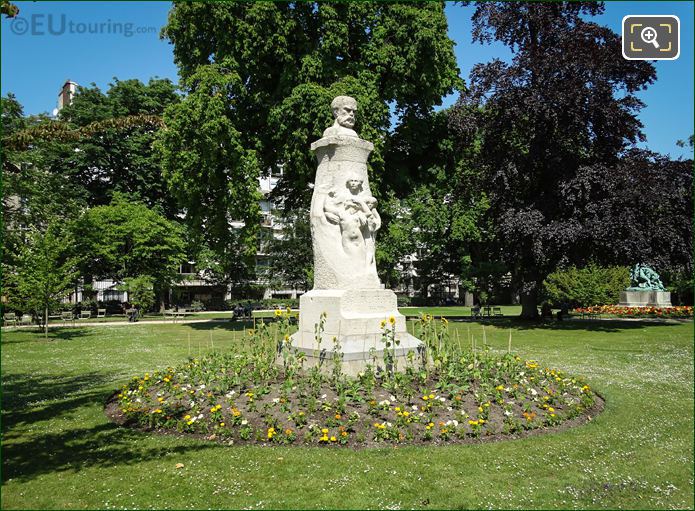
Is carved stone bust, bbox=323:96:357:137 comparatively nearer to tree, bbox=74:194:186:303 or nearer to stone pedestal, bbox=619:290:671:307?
tree, bbox=74:194:186:303

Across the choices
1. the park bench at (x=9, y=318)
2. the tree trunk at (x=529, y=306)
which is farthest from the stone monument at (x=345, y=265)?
the park bench at (x=9, y=318)

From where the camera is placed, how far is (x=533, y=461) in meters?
5.94

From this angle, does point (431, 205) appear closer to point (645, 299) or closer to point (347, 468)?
point (645, 299)

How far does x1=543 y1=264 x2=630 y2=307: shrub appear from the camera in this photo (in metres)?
32.0

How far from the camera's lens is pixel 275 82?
21.6 m

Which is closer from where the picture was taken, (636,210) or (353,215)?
(353,215)

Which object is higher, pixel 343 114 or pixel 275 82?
pixel 275 82

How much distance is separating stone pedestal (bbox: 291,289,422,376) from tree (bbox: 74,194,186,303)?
28.9m

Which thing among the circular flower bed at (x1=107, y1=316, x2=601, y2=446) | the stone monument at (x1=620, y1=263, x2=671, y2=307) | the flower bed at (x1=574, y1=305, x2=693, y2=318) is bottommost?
the flower bed at (x1=574, y1=305, x2=693, y2=318)

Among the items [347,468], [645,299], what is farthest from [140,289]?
[645,299]

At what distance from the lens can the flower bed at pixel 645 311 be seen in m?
29.3

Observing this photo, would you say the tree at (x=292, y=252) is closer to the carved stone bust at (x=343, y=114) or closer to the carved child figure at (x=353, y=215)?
the carved stone bust at (x=343, y=114)

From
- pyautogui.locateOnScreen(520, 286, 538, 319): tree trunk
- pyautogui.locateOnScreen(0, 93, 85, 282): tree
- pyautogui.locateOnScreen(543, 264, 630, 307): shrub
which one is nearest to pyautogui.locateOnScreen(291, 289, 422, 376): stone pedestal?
pyautogui.locateOnScreen(0, 93, 85, 282): tree

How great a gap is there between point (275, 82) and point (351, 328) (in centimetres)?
1535
